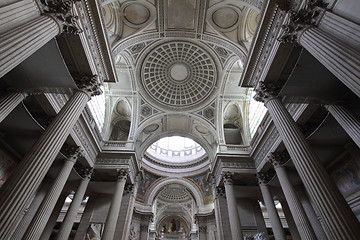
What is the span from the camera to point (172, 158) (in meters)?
30.0

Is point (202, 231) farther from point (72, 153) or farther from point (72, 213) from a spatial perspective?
point (72, 153)

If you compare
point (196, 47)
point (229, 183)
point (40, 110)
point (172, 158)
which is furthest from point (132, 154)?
point (172, 158)

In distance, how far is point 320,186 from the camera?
15.1 feet

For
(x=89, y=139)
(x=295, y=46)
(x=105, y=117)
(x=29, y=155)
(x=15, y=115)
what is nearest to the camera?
(x=29, y=155)

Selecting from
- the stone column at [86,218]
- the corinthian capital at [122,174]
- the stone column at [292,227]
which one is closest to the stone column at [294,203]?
the stone column at [292,227]

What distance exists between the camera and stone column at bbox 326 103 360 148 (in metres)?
6.18

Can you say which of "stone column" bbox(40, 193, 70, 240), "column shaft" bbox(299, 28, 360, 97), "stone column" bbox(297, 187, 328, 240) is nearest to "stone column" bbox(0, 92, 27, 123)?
"stone column" bbox(40, 193, 70, 240)

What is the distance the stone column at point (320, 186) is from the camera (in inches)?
159

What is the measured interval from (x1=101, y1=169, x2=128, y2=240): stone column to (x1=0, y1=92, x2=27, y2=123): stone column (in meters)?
7.04

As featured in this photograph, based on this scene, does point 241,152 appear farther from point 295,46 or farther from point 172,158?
point 172,158

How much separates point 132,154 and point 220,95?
824 centimetres

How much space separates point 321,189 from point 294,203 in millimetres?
4097

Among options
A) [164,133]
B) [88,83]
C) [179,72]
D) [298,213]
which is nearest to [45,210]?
[88,83]

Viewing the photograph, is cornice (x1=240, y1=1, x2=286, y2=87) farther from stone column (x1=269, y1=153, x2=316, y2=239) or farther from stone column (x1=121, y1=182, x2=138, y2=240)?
stone column (x1=121, y1=182, x2=138, y2=240)
